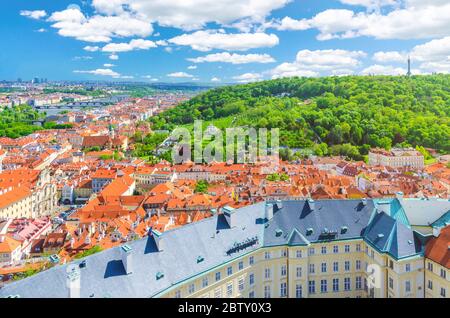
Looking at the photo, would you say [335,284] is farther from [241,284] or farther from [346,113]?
[346,113]

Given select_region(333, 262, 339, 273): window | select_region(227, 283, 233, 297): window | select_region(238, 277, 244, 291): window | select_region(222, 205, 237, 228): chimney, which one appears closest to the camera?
select_region(227, 283, 233, 297): window

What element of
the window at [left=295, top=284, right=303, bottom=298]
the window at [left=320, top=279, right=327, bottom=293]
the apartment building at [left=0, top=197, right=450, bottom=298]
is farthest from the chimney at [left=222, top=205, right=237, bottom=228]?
the window at [left=320, top=279, right=327, bottom=293]

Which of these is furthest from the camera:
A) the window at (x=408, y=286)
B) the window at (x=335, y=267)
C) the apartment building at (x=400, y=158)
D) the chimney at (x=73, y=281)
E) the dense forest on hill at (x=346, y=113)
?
the dense forest on hill at (x=346, y=113)

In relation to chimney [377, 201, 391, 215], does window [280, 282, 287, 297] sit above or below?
below

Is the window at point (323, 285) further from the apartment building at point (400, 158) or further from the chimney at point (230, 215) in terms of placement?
the apartment building at point (400, 158)
